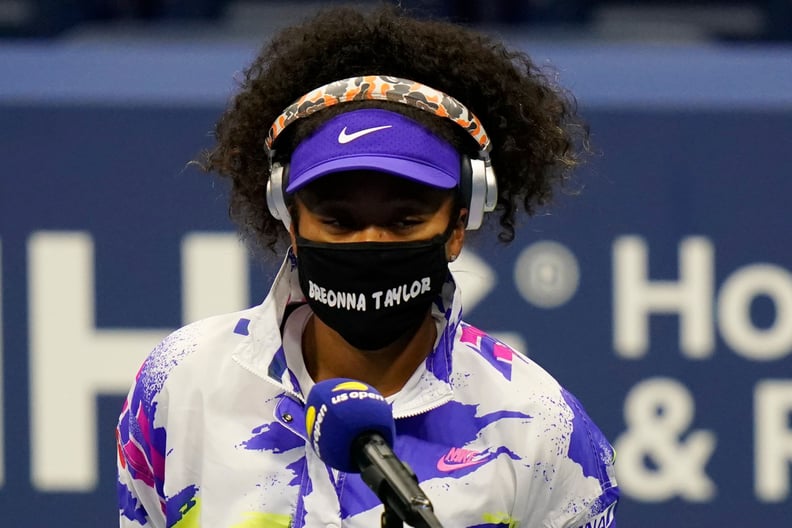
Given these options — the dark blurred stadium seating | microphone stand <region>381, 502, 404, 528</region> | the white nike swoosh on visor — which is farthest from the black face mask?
the dark blurred stadium seating

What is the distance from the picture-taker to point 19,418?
315 centimetres

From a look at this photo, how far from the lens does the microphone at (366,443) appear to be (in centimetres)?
115

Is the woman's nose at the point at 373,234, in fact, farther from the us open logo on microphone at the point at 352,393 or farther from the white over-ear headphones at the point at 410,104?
the us open logo on microphone at the point at 352,393

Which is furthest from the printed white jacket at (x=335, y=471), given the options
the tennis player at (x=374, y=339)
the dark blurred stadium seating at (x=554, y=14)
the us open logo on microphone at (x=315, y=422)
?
the dark blurred stadium seating at (x=554, y=14)

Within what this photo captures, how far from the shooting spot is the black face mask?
155 centimetres

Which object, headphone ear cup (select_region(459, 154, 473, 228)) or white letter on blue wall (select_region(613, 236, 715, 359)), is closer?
headphone ear cup (select_region(459, 154, 473, 228))

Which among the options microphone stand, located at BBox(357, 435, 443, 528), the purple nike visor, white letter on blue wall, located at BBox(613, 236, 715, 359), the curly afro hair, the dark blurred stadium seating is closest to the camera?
microphone stand, located at BBox(357, 435, 443, 528)

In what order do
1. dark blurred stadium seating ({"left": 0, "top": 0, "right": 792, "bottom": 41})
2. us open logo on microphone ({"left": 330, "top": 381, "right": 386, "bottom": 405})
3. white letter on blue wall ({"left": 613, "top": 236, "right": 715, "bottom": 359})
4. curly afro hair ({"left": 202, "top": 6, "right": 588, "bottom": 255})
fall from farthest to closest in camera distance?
dark blurred stadium seating ({"left": 0, "top": 0, "right": 792, "bottom": 41}), white letter on blue wall ({"left": 613, "top": 236, "right": 715, "bottom": 359}), curly afro hair ({"left": 202, "top": 6, "right": 588, "bottom": 255}), us open logo on microphone ({"left": 330, "top": 381, "right": 386, "bottom": 405})

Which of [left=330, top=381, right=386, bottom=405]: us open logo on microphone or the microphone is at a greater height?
[left=330, top=381, right=386, bottom=405]: us open logo on microphone

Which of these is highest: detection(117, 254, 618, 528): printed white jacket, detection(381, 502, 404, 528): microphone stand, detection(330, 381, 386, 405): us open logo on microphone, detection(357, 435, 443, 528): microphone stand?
detection(330, 381, 386, 405): us open logo on microphone

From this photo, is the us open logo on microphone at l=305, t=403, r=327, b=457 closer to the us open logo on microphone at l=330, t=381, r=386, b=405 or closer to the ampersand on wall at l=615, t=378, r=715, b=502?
the us open logo on microphone at l=330, t=381, r=386, b=405

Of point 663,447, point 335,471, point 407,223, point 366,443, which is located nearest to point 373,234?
point 407,223

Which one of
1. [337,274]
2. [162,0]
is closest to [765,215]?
[337,274]

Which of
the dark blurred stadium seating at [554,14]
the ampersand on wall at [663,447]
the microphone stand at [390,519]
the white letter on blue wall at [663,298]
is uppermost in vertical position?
the dark blurred stadium seating at [554,14]
